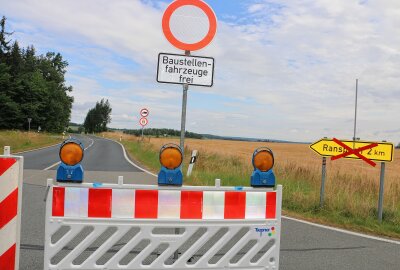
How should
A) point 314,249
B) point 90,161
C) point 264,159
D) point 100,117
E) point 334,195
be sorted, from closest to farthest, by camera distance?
point 264,159 → point 314,249 → point 334,195 → point 90,161 → point 100,117

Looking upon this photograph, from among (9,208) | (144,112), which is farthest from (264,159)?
(144,112)

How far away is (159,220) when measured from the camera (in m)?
3.41

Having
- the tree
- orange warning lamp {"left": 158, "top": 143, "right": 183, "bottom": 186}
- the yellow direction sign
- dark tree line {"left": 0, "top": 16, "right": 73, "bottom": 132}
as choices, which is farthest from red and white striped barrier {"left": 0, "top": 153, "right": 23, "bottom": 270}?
the tree

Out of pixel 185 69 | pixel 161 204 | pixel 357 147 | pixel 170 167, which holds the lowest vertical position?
pixel 161 204

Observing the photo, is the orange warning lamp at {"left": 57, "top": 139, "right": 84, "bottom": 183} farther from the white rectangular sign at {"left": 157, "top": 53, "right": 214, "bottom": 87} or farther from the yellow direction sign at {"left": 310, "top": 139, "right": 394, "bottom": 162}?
the yellow direction sign at {"left": 310, "top": 139, "right": 394, "bottom": 162}

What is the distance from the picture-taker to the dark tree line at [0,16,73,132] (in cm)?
6588

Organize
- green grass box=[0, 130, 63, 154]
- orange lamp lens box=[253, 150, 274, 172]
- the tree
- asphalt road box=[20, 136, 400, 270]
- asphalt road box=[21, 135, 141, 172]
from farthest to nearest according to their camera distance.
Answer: the tree < green grass box=[0, 130, 63, 154] < asphalt road box=[21, 135, 141, 172] < asphalt road box=[20, 136, 400, 270] < orange lamp lens box=[253, 150, 274, 172]

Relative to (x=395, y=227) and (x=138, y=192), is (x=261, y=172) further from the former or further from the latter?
(x=395, y=227)

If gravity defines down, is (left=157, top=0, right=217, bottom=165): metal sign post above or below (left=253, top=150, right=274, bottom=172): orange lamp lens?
above

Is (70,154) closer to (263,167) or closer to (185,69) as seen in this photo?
(263,167)

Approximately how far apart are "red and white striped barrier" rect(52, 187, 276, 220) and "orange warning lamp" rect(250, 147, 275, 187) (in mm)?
87

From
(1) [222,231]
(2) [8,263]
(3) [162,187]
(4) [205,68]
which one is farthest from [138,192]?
(4) [205,68]

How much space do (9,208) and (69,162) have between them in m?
0.56

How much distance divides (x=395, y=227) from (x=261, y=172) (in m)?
4.97
